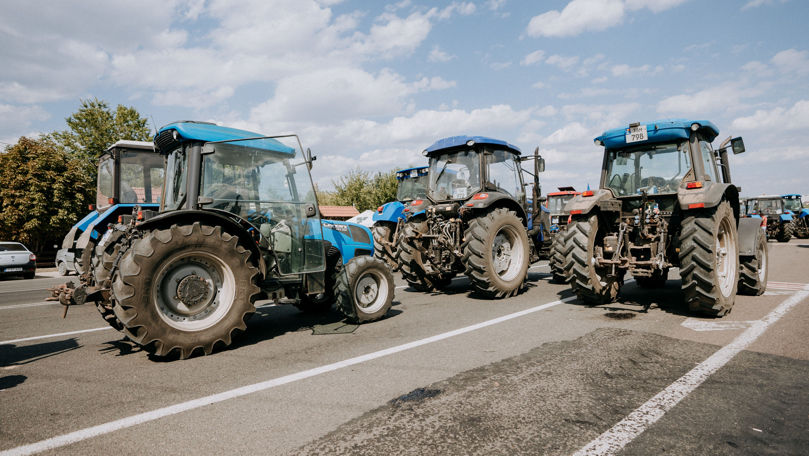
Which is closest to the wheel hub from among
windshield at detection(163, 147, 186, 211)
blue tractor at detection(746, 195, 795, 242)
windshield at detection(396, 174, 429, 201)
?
windshield at detection(163, 147, 186, 211)

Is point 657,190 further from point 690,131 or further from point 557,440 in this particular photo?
point 557,440

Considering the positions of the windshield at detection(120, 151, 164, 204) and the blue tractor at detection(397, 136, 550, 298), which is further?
the windshield at detection(120, 151, 164, 204)

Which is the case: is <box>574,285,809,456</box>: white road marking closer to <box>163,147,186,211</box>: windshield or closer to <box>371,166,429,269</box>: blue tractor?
<box>163,147,186,211</box>: windshield

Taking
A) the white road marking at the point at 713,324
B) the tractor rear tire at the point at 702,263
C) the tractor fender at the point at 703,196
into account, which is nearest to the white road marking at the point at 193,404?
the white road marking at the point at 713,324

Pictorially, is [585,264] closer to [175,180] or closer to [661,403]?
[661,403]

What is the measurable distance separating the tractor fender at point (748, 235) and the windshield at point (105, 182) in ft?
39.8

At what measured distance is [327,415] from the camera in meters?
2.99

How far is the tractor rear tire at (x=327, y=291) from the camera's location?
6.22 metres

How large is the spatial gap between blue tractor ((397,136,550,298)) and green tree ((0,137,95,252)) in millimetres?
22121

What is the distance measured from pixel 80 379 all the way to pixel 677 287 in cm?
916

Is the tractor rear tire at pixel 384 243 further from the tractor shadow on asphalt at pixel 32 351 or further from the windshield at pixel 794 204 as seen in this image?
the windshield at pixel 794 204

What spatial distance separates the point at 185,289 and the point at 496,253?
5147mm

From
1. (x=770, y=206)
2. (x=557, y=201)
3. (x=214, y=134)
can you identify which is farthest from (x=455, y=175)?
(x=770, y=206)

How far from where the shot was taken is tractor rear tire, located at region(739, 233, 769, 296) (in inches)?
273
